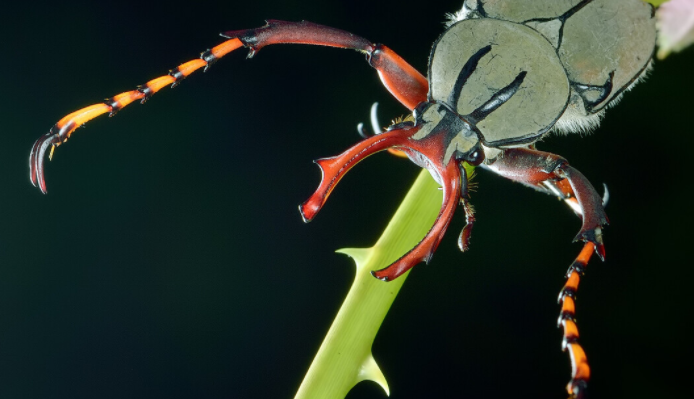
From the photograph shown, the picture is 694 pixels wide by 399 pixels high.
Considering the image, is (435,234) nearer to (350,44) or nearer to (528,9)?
(350,44)

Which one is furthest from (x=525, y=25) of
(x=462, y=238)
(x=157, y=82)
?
(x=157, y=82)

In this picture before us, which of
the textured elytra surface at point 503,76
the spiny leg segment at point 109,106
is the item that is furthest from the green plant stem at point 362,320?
the spiny leg segment at point 109,106

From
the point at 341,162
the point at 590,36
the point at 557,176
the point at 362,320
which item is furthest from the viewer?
the point at 590,36

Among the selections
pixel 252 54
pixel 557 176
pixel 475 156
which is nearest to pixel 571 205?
pixel 557 176

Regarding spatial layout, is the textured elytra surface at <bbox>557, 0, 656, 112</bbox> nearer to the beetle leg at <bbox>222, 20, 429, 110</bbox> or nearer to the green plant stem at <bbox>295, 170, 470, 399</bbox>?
the beetle leg at <bbox>222, 20, 429, 110</bbox>

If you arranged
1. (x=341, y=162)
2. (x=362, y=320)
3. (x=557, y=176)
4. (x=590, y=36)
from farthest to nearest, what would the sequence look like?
1. (x=590, y=36)
2. (x=557, y=176)
3. (x=362, y=320)
4. (x=341, y=162)

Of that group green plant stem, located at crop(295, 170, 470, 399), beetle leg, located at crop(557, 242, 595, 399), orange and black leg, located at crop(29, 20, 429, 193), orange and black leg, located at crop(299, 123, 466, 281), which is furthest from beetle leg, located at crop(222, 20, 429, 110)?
beetle leg, located at crop(557, 242, 595, 399)

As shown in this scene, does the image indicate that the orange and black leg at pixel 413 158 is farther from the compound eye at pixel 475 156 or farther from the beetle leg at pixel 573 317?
the beetle leg at pixel 573 317
